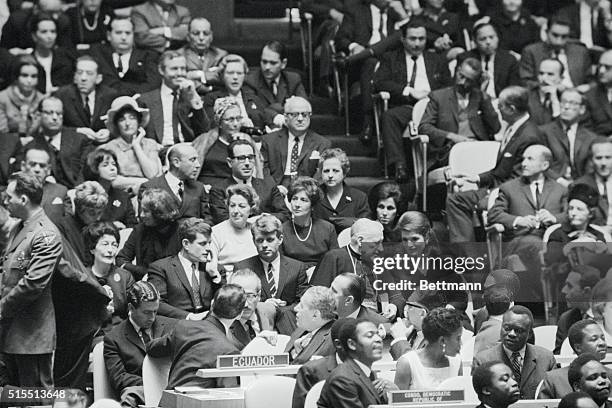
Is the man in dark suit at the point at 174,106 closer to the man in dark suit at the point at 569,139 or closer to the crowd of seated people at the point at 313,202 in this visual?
the crowd of seated people at the point at 313,202

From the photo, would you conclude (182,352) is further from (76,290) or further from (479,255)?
(479,255)

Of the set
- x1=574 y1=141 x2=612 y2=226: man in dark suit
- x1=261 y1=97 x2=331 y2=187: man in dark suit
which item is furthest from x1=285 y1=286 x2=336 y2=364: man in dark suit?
x1=574 y1=141 x2=612 y2=226: man in dark suit

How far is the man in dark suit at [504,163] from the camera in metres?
12.2

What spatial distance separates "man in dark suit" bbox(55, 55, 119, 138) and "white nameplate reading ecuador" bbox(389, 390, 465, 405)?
5.27 meters

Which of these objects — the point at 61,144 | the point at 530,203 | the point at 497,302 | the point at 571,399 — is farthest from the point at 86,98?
the point at 571,399

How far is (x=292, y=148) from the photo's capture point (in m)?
12.2

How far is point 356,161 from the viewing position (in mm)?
13383

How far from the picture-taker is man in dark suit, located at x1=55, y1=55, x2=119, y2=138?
494 inches

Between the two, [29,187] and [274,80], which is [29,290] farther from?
[274,80]

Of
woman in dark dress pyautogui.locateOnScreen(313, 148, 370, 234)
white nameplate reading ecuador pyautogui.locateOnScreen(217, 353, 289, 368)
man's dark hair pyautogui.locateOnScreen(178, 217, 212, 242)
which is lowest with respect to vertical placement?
white nameplate reading ecuador pyautogui.locateOnScreen(217, 353, 289, 368)

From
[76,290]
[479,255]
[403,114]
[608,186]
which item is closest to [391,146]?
[403,114]

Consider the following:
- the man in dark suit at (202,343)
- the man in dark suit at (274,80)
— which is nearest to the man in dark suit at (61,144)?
the man in dark suit at (274,80)

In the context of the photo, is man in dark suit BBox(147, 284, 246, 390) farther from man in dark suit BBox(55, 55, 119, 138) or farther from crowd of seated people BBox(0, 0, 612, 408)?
man in dark suit BBox(55, 55, 119, 138)

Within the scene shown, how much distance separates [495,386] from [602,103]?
6263mm
